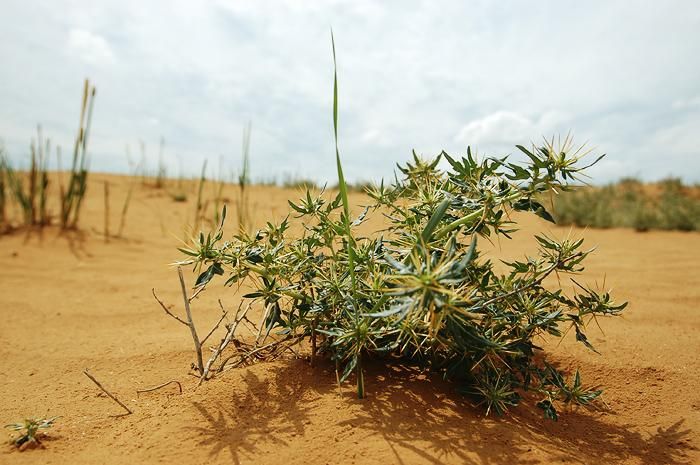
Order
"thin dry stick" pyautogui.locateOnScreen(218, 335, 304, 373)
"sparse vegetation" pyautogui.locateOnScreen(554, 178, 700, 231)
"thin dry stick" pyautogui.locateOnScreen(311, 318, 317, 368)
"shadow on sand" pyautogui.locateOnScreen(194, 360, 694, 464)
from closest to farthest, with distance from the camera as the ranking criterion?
"shadow on sand" pyautogui.locateOnScreen(194, 360, 694, 464) → "thin dry stick" pyautogui.locateOnScreen(311, 318, 317, 368) → "thin dry stick" pyautogui.locateOnScreen(218, 335, 304, 373) → "sparse vegetation" pyautogui.locateOnScreen(554, 178, 700, 231)

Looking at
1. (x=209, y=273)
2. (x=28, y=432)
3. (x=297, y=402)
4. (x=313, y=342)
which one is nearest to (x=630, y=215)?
(x=313, y=342)

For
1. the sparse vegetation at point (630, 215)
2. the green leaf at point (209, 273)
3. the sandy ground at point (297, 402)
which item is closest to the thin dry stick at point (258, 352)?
the sandy ground at point (297, 402)

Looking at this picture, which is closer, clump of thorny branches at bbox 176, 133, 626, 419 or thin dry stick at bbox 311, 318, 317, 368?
clump of thorny branches at bbox 176, 133, 626, 419

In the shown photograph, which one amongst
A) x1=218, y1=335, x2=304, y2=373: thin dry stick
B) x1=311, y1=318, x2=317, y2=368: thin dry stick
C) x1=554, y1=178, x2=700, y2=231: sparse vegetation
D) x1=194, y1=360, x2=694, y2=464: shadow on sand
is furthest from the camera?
x1=554, y1=178, x2=700, y2=231: sparse vegetation

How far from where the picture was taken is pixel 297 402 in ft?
5.03

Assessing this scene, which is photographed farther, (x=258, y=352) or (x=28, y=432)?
(x=258, y=352)

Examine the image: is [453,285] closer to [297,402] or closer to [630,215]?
[297,402]

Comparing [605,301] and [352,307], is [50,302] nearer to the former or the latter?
[352,307]

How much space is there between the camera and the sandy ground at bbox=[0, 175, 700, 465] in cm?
133

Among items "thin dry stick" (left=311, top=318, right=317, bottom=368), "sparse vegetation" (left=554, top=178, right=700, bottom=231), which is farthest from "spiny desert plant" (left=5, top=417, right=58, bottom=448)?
"sparse vegetation" (left=554, top=178, right=700, bottom=231)

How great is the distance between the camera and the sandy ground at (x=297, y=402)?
1331mm

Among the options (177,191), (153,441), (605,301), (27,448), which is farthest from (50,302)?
(177,191)

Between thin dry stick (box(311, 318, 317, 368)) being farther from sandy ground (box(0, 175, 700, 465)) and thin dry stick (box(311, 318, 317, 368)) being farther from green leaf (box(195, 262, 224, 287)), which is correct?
green leaf (box(195, 262, 224, 287))

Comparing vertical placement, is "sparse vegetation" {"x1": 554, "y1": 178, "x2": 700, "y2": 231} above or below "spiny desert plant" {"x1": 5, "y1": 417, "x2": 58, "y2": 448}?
above
